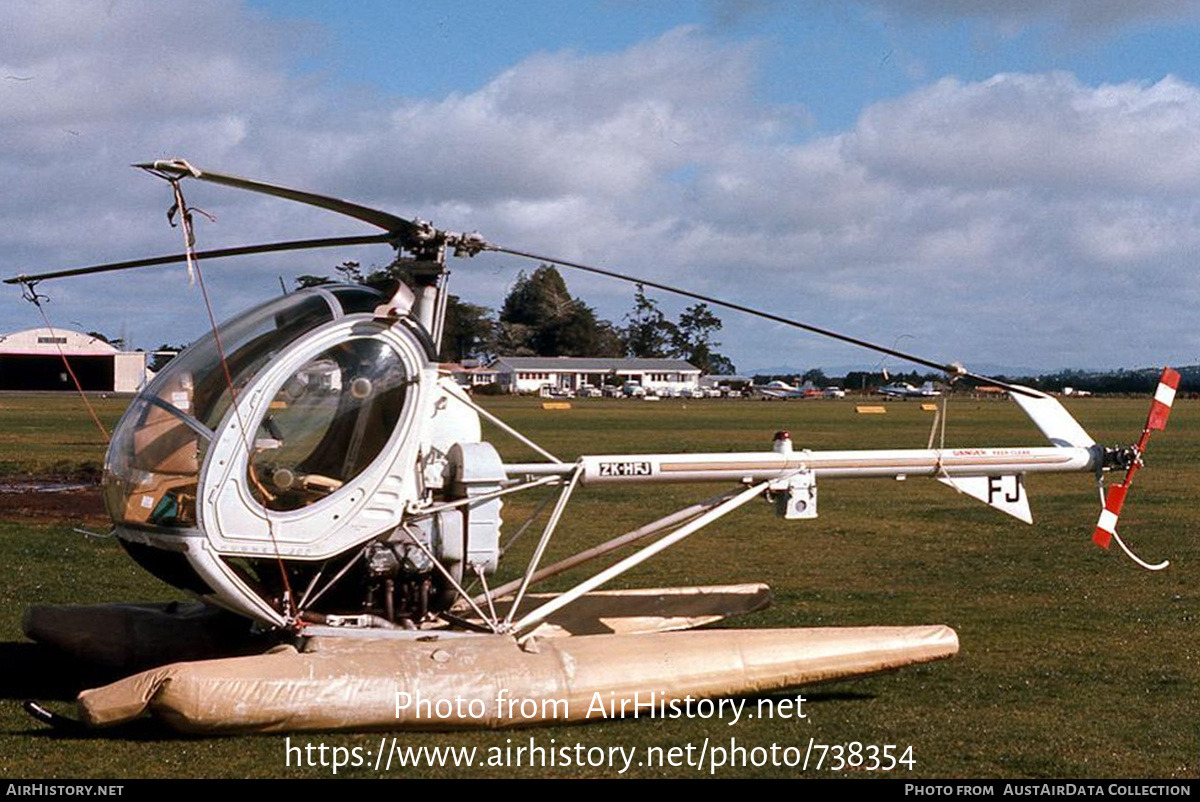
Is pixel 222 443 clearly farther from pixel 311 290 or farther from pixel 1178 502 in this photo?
pixel 1178 502

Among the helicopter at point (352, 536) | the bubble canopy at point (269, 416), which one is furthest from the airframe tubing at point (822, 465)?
the bubble canopy at point (269, 416)

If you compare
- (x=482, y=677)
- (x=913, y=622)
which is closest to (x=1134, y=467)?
(x=913, y=622)

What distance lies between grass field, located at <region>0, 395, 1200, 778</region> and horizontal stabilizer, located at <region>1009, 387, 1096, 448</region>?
164cm

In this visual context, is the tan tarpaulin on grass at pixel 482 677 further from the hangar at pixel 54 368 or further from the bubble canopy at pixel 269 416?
the hangar at pixel 54 368

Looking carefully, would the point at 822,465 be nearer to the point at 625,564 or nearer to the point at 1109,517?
the point at 625,564

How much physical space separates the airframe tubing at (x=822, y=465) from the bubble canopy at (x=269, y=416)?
1.28m

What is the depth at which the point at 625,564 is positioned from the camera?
9672mm

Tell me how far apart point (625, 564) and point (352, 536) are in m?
2.12

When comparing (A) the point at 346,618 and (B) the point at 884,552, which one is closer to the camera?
(A) the point at 346,618

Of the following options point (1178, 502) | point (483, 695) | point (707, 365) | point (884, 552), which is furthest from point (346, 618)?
point (707, 365)

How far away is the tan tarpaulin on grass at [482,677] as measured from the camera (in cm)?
743

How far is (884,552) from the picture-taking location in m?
16.7
